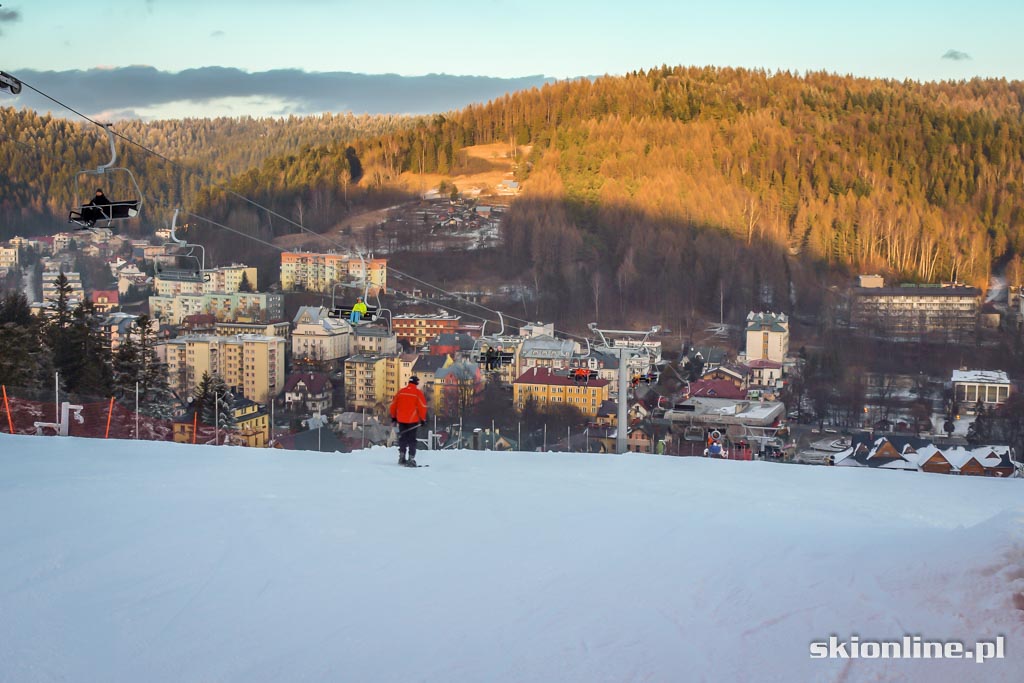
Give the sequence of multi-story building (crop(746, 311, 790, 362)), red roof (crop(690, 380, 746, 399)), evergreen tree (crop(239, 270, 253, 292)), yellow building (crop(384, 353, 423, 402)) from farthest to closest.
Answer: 1. evergreen tree (crop(239, 270, 253, 292))
2. multi-story building (crop(746, 311, 790, 362))
3. yellow building (crop(384, 353, 423, 402))
4. red roof (crop(690, 380, 746, 399))

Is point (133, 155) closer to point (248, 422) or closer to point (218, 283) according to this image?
point (218, 283)

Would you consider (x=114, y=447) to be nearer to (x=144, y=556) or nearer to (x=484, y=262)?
(x=144, y=556)

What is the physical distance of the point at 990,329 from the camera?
128 ft

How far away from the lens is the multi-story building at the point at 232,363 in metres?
32.7

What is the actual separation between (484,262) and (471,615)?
43582mm

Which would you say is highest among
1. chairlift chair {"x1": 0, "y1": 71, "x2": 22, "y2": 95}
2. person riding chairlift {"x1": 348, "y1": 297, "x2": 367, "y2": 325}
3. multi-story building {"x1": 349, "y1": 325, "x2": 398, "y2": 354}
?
chairlift chair {"x1": 0, "y1": 71, "x2": 22, "y2": 95}

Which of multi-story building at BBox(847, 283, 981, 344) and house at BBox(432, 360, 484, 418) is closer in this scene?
house at BBox(432, 360, 484, 418)

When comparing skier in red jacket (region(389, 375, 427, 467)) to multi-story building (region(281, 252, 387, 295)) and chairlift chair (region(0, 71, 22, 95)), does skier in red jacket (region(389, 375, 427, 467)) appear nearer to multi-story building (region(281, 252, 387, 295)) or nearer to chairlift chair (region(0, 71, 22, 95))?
chairlift chair (region(0, 71, 22, 95))

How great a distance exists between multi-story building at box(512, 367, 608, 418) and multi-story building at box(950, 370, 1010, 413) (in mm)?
11887

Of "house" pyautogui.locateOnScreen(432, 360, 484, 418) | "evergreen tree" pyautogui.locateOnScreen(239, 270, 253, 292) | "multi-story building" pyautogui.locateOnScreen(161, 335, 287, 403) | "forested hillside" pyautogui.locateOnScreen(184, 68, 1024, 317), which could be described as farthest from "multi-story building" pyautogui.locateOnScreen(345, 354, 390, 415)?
"forested hillside" pyautogui.locateOnScreen(184, 68, 1024, 317)

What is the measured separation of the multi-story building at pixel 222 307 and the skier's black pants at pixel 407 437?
111 ft

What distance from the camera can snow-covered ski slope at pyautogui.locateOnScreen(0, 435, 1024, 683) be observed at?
10.1ft

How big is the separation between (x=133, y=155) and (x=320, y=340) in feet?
69.9

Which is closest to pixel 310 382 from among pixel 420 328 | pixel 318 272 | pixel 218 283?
pixel 420 328
